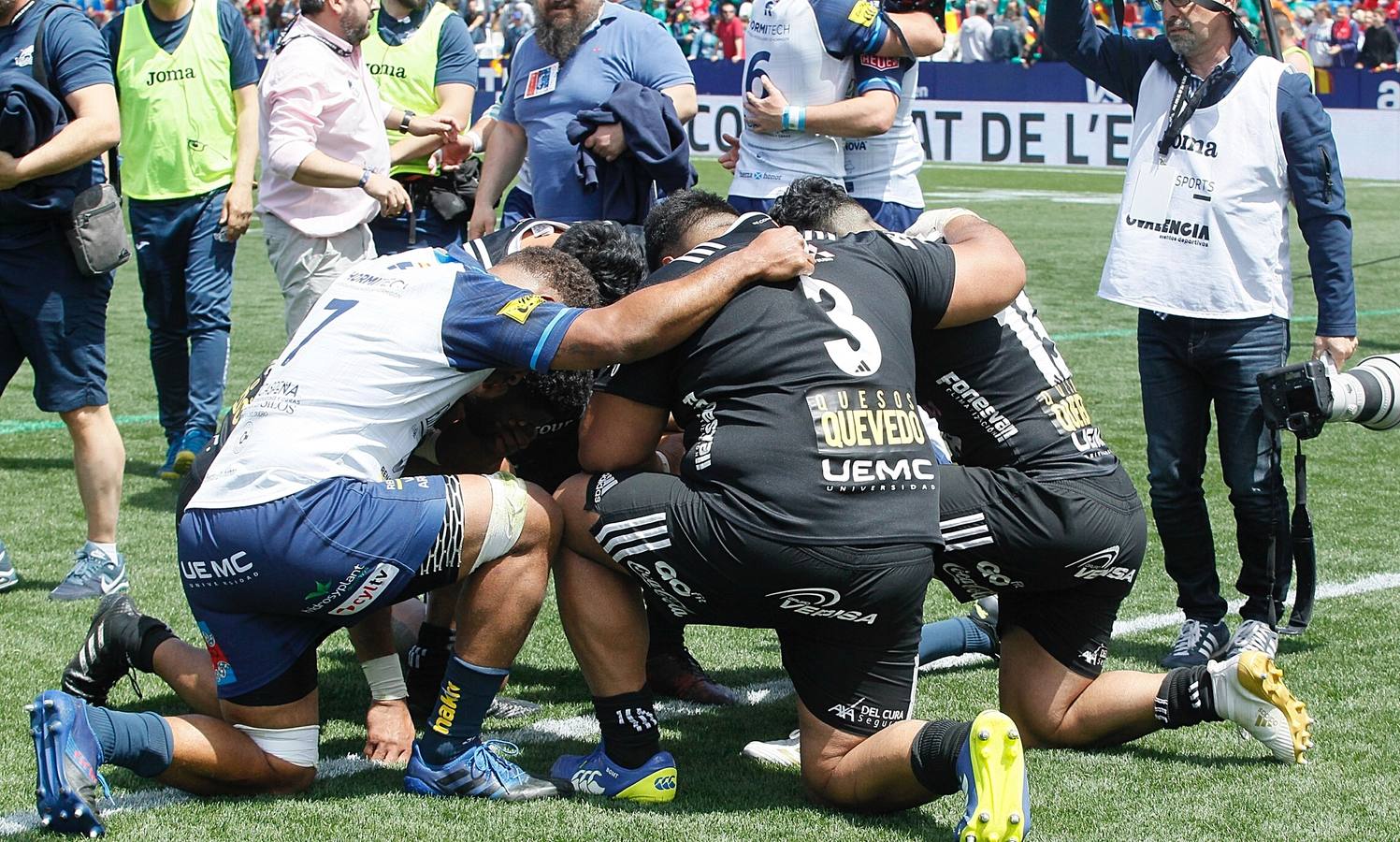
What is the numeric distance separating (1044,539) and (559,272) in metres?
1.37

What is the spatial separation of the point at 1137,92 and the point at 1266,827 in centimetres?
250

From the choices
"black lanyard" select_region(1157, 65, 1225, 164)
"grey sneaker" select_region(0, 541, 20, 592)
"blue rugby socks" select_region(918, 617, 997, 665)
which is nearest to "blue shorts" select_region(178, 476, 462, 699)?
"blue rugby socks" select_region(918, 617, 997, 665)

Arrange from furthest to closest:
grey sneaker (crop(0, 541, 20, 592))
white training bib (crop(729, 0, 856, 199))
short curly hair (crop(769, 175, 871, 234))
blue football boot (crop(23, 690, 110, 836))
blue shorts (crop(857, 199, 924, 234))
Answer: blue shorts (crop(857, 199, 924, 234))
white training bib (crop(729, 0, 856, 199))
grey sneaker (crop(0, 541, 20, 592))
short curly hair (crop(769, 175, 871, 234))
blue football boot (crop(23, 690, 110, 836))

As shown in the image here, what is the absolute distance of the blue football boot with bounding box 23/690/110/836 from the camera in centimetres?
336

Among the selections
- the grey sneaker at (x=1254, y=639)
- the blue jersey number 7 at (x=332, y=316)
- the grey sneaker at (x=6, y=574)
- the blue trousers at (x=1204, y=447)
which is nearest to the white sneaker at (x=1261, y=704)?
the grey sneaker at (x=1254, y=639)

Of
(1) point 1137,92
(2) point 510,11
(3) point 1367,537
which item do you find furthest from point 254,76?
(2) point 510,11

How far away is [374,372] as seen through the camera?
3.66 metres

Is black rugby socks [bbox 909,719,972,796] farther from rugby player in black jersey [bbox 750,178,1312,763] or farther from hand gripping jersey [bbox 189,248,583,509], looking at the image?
hand gripping jersey [bbox 189,248,583,509]

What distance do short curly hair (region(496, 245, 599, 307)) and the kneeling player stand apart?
0.20 meters

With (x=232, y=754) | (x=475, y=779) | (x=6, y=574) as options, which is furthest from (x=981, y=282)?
(x=6, y=574)

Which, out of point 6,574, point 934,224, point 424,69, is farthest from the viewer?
point 424,69

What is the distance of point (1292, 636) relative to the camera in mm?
5109

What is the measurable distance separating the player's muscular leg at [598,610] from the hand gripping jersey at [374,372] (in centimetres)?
43

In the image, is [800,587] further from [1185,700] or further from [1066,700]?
[1185,700]
